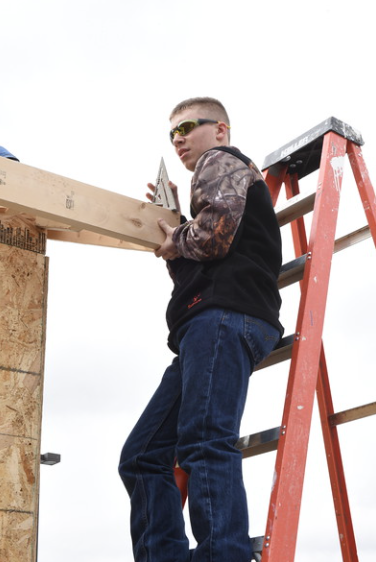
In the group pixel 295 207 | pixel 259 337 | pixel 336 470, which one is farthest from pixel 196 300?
pixel 336 470

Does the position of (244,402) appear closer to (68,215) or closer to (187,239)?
(187,239)

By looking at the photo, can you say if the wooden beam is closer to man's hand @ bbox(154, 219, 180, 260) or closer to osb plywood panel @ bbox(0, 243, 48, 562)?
man's hand @ bbox(154, 219, 180, 260)

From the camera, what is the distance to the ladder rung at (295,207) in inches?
145

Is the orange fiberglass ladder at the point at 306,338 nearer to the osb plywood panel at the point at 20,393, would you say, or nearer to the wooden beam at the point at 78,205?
the wooden beam at the point at 78,205

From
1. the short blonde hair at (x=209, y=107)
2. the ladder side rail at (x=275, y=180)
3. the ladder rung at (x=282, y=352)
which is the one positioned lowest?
the ladder rung at (x=282, y=352)

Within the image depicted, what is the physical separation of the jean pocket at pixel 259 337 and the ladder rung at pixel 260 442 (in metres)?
0.28

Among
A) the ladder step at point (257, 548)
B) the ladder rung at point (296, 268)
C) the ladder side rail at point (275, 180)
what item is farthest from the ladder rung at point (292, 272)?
the ladder step at point (257, 548)

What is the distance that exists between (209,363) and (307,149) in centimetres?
168

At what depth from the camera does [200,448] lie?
2.79m

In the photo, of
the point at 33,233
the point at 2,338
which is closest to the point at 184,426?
the point at 2,338

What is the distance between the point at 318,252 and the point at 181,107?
0.92 m

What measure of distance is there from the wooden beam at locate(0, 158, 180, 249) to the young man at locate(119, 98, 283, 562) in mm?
113

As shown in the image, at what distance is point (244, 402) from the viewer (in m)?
2.98

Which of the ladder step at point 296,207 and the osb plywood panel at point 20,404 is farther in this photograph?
the osb plywood panel at point 20,404
